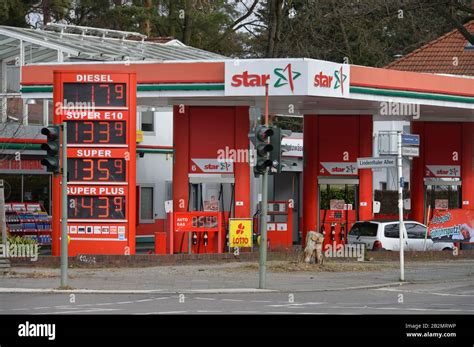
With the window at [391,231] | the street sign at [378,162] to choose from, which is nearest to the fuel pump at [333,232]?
the window at [391,231]

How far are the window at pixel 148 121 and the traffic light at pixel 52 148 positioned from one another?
23944mm

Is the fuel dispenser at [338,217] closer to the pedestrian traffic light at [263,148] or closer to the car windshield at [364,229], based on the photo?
the car windshield at [364,229]

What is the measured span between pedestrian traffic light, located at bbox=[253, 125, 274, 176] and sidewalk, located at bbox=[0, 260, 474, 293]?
9.15ft

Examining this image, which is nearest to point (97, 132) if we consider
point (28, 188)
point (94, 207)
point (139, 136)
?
point (94, 207)

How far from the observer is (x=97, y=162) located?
106 ft

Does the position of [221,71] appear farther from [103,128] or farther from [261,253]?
[261,253]

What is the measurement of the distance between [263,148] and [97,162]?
8195 mm

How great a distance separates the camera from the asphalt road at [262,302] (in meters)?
20.0

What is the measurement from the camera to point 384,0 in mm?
41438

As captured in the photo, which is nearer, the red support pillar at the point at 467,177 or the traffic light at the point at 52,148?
the traffic light at the point at 52,148

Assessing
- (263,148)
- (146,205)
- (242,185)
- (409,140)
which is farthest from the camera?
(146,205)

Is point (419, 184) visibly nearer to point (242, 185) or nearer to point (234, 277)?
point (242, 185)

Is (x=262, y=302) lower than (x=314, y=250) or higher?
lower
